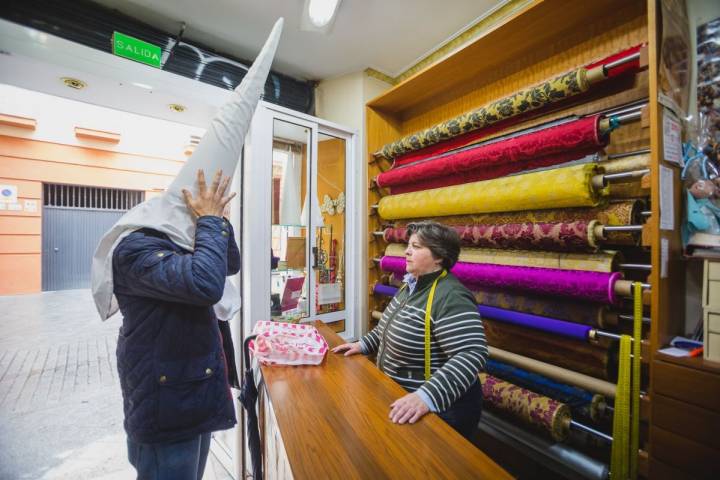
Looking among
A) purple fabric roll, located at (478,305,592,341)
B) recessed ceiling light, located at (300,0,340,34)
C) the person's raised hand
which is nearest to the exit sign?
recessed ceiling light, located at (300,0,340,34)

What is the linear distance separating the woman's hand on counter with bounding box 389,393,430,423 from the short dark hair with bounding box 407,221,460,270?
2.23 feet

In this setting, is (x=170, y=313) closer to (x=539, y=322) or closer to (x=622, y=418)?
(x=539, y=322)

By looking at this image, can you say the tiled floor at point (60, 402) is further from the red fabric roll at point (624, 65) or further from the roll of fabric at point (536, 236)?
the red fabric roll at point (624, 65)

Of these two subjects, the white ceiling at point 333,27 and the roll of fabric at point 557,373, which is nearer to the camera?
the roll of fabric at point 557,373

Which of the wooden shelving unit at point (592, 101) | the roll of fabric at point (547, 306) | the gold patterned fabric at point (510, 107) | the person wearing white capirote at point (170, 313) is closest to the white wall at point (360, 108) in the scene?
the wooden shelving unit at point (592, 101)

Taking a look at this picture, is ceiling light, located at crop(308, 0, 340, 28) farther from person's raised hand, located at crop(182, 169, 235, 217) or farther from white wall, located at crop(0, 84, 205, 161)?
white wall, located at crop(0, 84, 205, 161)

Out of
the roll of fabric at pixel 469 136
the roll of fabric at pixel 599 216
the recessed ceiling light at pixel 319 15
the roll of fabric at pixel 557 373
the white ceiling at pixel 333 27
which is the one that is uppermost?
the white ceiling at pixel 333 27

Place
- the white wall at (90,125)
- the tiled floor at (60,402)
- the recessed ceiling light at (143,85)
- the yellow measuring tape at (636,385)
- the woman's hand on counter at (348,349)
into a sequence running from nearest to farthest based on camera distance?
the yellow measuring tape at (636,385)
the woman's hand on counter at (348,349)
the recessed ceiling light at (143,85)
the tiled floor at (60,402)
the white wall at (90,125)

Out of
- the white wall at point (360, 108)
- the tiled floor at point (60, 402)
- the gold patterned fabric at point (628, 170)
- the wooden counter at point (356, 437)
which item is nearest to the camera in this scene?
the wooden counter at point (356, 437)

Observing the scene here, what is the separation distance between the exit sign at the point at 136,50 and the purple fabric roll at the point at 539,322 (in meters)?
2.68

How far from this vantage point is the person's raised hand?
1.16 meters

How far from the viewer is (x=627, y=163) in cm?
146

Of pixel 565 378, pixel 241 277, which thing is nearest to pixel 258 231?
pixel 241 277

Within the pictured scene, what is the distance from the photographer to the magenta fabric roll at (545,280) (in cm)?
140
